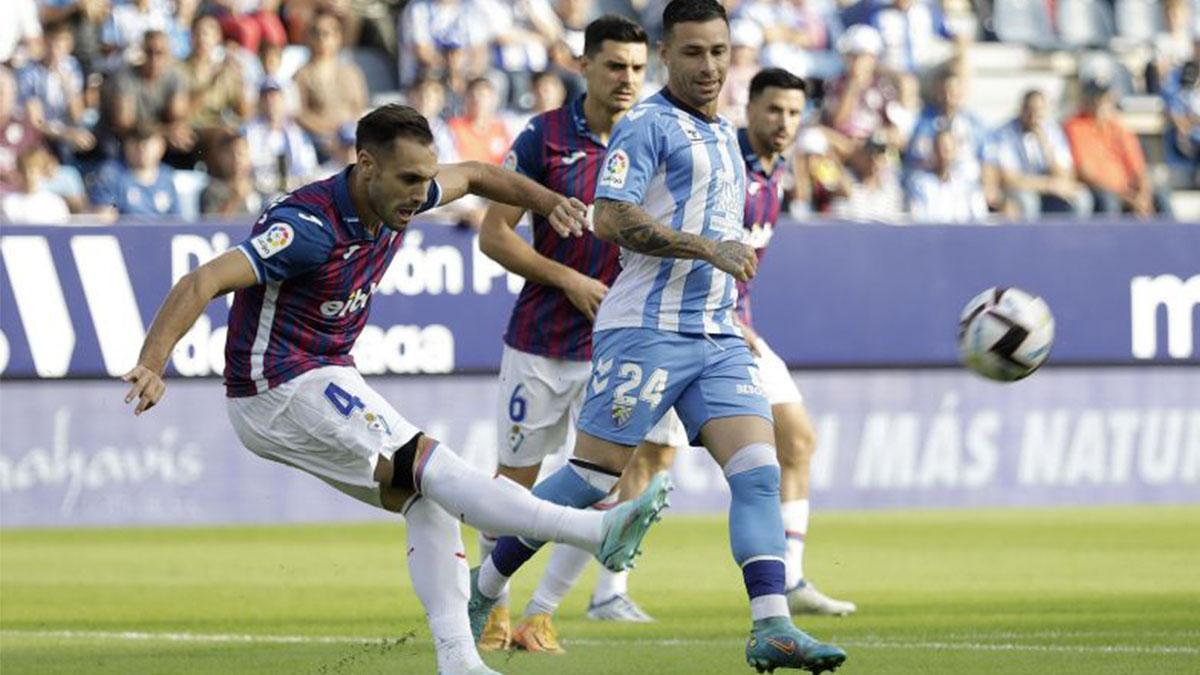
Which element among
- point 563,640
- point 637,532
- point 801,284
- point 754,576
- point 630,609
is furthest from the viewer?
point 801,284

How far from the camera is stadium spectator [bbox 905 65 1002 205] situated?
63.1 feet

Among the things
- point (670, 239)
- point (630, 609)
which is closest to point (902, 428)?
point (630, 609)

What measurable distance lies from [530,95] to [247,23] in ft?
7.94

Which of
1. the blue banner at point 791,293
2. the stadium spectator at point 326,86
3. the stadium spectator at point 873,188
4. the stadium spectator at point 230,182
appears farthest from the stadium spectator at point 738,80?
the stadium spectator at point 230,182

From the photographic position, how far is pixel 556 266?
9297 mm

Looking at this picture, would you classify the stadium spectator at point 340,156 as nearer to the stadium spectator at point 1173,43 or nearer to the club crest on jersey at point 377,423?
the stadium spectator at point 1173,43

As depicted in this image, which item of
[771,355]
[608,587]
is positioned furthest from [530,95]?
[608,587]

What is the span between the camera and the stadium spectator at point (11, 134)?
16.4 m

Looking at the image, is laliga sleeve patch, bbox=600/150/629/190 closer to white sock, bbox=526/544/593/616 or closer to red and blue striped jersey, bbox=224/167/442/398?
red and blue striped jersey, bbox=224/167/442/398

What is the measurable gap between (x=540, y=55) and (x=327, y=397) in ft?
41.1

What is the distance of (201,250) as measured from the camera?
592 inches

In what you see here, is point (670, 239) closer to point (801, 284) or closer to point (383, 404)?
point (383, 404)

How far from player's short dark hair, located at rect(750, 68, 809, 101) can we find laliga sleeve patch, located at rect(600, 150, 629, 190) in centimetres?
251

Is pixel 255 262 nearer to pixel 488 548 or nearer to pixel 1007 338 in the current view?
pixel 488 548
